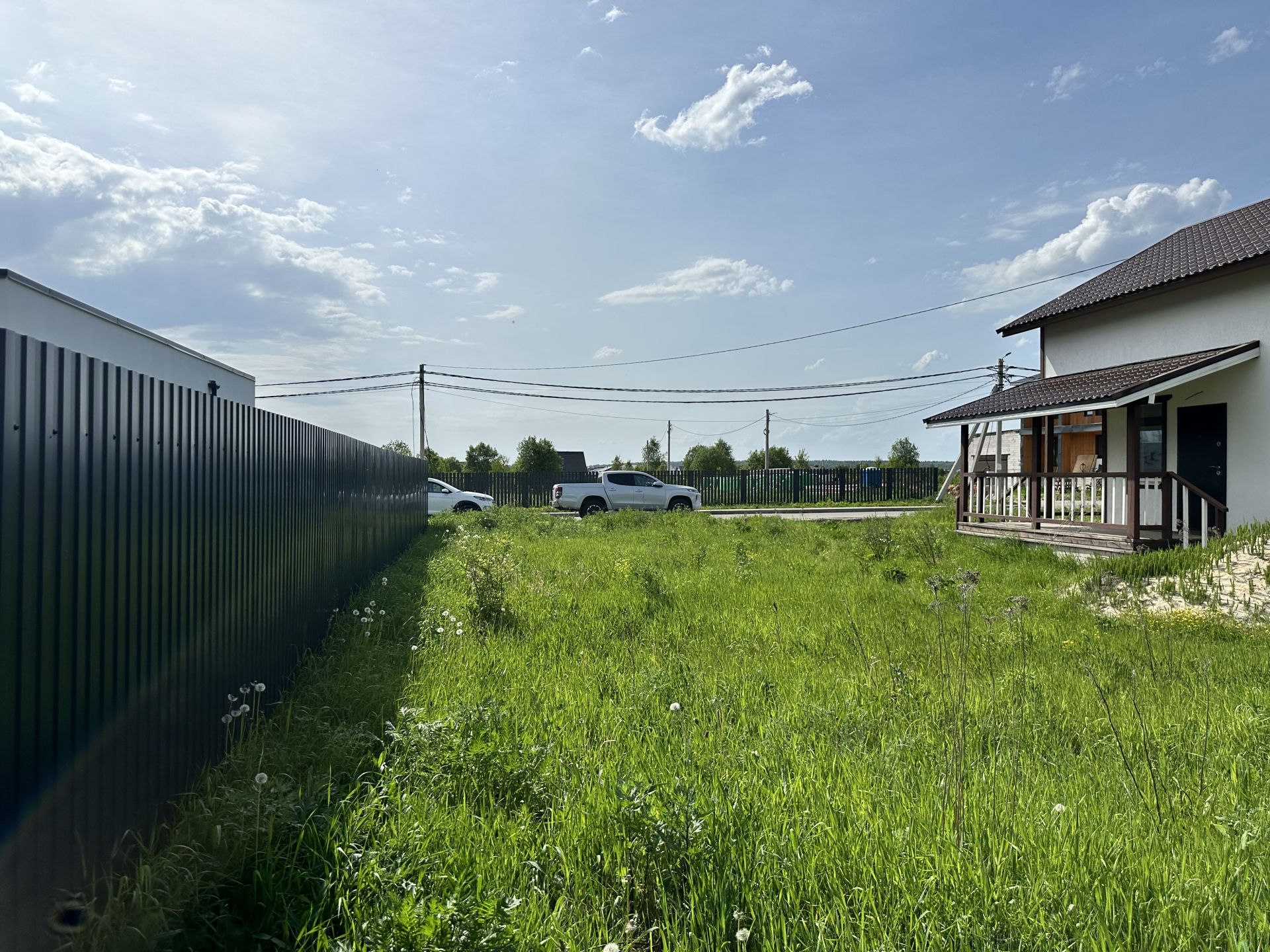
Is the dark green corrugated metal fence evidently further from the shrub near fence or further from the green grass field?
the shrub near fence

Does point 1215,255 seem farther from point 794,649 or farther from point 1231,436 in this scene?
point 794,649

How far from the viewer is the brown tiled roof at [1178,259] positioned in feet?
42.1

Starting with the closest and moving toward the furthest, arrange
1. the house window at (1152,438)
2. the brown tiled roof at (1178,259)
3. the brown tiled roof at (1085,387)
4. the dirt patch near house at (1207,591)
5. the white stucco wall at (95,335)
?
1. the white stucco wall at (95,335)
2. the dirt patch near house at (1207,591)
3. the brown tiled roof at (1085,387)
4. the brown tiled roof at (1178,259)
5. the house window at (1152,438)

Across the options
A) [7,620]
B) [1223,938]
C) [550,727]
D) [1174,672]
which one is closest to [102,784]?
[7,620]

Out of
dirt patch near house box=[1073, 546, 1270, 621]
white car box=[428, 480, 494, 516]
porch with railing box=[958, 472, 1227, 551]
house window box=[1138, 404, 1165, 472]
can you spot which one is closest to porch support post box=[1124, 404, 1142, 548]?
porch with railing box=[958, 472, 1227, 551]

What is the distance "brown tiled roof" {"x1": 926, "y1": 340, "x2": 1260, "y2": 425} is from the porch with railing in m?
1.30

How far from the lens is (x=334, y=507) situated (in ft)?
27.5

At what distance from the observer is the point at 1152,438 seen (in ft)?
46.6

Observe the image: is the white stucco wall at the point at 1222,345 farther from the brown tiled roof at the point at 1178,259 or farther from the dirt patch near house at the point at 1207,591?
the dirt patch near house at the point at 1207,591

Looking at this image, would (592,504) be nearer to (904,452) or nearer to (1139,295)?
(1139,295)

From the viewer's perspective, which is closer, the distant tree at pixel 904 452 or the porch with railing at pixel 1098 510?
the porch with railing at pixel 1098 510

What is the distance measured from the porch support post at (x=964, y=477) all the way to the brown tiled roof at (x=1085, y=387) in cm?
45

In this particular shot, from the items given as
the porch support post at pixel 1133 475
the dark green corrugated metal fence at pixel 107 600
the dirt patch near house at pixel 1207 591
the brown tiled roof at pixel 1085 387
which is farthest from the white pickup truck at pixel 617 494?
the dark green corrugated metal fence at pixel 107 600

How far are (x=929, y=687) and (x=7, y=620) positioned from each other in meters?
4.95
